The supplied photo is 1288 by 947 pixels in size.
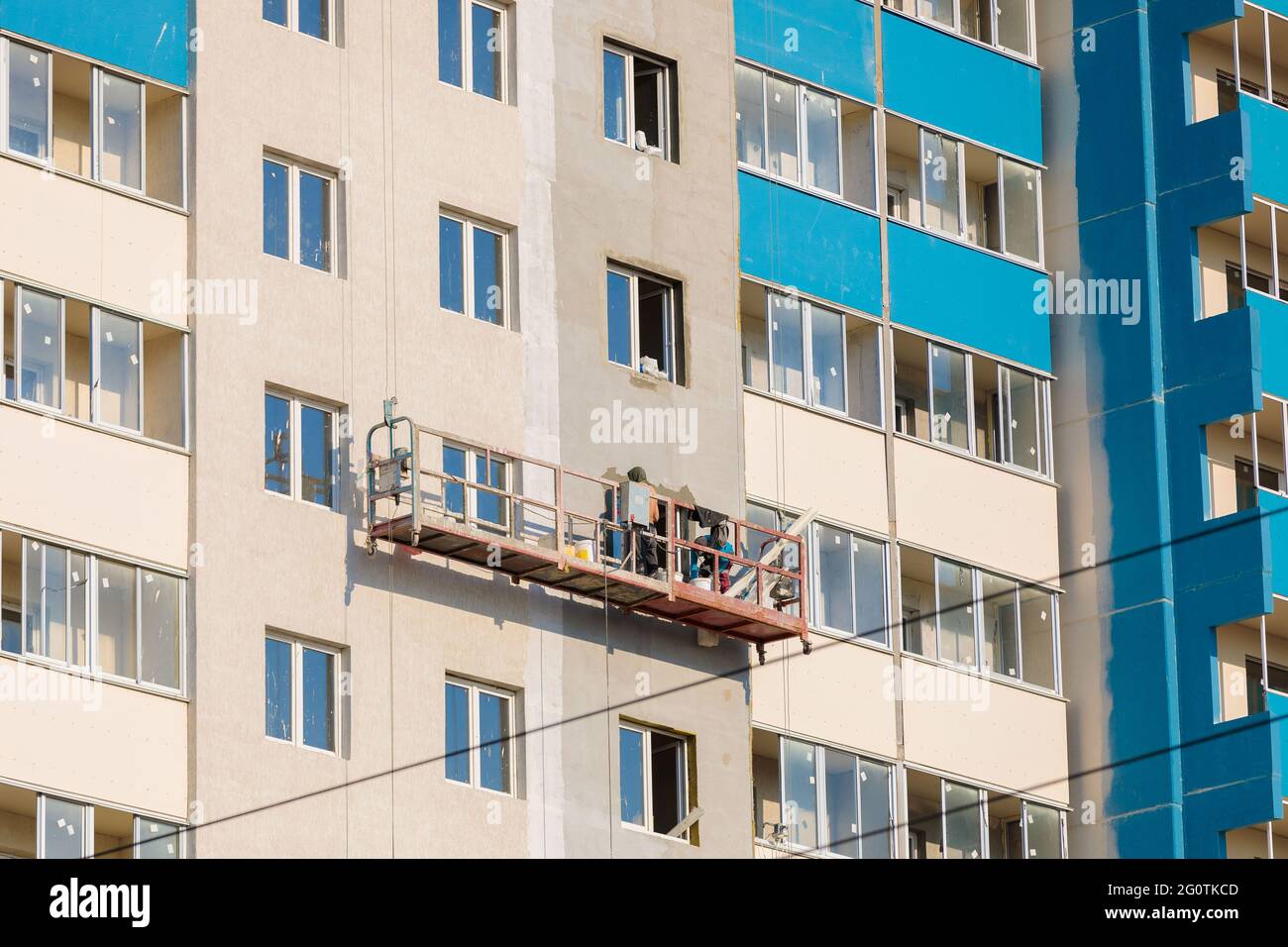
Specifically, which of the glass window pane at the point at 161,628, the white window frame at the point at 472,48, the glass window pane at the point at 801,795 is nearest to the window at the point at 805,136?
the white window frame at the point at 472,48

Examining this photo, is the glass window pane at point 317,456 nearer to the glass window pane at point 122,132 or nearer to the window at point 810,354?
the glass window pane at point 122,132

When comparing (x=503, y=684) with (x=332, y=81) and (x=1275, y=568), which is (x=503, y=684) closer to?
(x=332, y=81)

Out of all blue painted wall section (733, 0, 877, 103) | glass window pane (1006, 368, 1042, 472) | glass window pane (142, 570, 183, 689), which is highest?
blue painted wall section (733, 0, 877, 103)

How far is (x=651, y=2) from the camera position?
59.1 meters

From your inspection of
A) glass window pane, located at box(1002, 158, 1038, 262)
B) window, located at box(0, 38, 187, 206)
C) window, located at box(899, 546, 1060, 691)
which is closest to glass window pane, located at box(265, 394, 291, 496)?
window, located at box(0, 38, 187, 206)

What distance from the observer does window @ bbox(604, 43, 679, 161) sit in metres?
58.2

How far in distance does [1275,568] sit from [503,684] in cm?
1643

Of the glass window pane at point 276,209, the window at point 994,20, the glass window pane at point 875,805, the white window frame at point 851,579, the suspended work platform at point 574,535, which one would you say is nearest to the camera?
the suspended work platform at point 574,535

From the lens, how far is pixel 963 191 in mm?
63938

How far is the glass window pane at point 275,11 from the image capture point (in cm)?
5366

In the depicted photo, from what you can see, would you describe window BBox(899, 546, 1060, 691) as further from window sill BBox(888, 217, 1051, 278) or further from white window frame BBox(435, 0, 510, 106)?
white window frame BBox(435, 0, 510, 106)

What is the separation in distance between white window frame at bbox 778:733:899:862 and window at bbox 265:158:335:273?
37.0 ft

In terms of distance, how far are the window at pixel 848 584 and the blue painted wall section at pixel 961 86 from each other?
853cm

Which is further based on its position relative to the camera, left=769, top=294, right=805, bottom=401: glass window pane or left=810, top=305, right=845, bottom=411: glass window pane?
left=810, top=305, right=845, bottom=411: glass window pane
